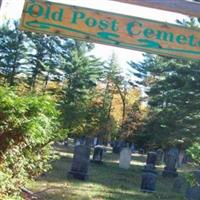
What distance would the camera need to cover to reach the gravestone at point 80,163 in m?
18.3

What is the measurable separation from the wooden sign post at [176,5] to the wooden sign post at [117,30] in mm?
198

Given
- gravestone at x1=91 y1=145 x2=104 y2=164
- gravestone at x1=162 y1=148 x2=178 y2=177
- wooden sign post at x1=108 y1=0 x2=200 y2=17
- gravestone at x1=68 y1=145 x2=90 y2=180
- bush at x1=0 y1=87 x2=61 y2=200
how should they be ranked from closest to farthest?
wooden sign post at x1=108 y1=0 x2=200 y2=17, bush at x1=0 y1=87 x2=61 y2=200, gravestone at x1=68 y1=145 x2=90 y2=180, gravestone at x1=162 y1=148 x2=178 y2=177, gravestone at x1=91 y1=145 x2=104 y2=164

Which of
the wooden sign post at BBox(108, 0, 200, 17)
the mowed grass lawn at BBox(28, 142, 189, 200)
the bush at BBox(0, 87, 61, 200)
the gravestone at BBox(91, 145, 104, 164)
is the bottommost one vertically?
the mowed grass lawn at BBox(28, 142, 189, 200)

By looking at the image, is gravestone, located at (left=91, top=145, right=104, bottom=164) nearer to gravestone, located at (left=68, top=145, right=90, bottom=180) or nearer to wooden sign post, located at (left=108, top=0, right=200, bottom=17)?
gravestone, located at (left=68, top=145, right=90, bottom=180)

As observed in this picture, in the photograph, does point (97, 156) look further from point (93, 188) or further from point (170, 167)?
point (93, 188)

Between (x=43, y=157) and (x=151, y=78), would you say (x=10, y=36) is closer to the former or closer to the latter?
(x=151, y=78)

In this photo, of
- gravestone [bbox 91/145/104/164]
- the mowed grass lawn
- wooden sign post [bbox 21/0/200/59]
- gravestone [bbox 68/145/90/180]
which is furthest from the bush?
gravestone [bbox 91/145/104/164]

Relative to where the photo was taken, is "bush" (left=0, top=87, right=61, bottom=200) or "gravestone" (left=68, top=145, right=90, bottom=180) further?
"gravestone" (left=68, top=145, right=90, bottom=180)

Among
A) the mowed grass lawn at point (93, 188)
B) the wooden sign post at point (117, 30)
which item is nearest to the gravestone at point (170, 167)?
the mowed grass lawn at point (93, 188)

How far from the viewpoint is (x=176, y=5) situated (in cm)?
548

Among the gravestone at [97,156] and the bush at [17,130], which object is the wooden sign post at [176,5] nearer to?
Result: the bush at [17,130]

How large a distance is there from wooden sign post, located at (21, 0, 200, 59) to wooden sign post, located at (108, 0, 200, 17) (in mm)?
198

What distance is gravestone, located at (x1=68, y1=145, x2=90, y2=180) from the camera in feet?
59.9

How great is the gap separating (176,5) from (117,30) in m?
0.79
